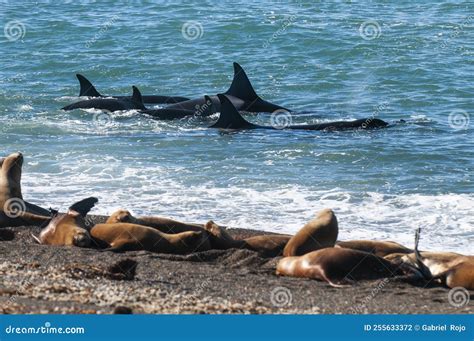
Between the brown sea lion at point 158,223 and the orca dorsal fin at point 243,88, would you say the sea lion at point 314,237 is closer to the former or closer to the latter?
the brown sea lion at point 158,223

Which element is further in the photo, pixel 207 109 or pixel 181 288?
pixel 207 109

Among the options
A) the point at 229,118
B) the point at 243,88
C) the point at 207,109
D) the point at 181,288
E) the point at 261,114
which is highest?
the point at 181,288

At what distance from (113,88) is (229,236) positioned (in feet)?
45.5

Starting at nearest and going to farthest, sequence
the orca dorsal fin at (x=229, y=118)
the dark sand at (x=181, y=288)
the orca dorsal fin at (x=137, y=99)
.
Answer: the dark sand at (x=181, y=288) < the orca dorsal fin at (x=229, y=118) < the orca dorsal fin at (x=137, y=99)

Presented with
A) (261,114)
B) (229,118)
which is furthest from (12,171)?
(261,114)

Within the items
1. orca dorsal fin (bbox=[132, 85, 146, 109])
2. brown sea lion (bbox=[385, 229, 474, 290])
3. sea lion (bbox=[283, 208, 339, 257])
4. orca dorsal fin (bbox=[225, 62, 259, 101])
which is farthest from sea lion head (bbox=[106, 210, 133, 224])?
orca dorsal fin (bbox=[225, 62, 259, 101])

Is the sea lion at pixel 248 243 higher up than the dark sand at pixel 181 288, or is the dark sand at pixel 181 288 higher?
the dark sand at pixel 181 288

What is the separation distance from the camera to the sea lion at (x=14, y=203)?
11703 mm

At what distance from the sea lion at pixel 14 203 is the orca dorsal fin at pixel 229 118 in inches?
238

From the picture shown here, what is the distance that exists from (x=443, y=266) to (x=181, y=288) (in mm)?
2500

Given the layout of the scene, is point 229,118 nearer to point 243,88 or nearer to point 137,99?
point 243,88

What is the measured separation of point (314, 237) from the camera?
34.5ft

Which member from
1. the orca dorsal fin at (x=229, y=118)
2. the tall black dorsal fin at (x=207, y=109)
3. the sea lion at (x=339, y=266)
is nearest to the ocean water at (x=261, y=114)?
the orca dorsal fin at (x=229, y=118)

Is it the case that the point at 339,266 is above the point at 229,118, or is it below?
above
